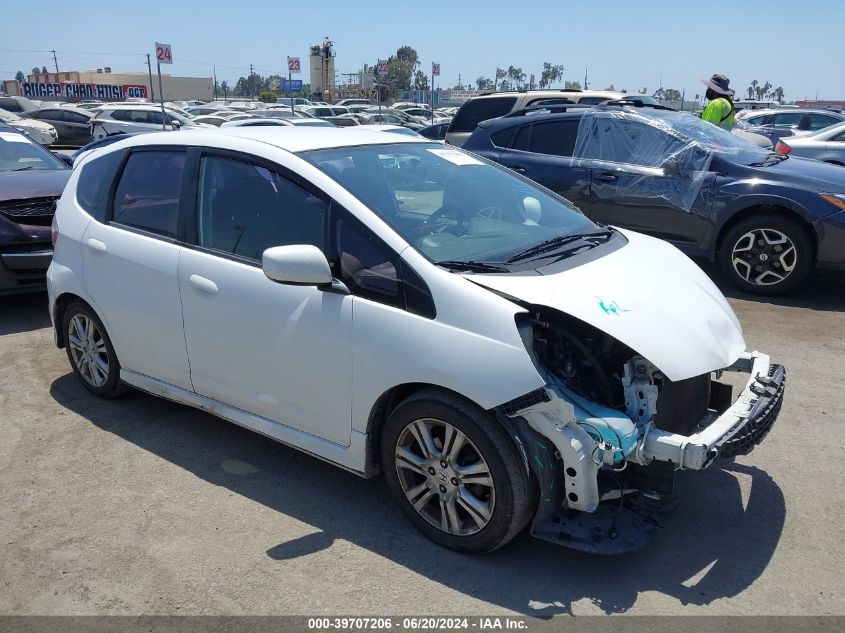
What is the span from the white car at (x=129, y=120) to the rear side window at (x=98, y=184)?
2114cm

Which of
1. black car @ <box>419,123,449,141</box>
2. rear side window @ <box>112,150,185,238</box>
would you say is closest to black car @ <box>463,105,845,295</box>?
rear side window @ <box>112,150,185,238</box>

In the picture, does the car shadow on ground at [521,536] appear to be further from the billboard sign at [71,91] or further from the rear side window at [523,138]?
the billboard sign at [71,91]

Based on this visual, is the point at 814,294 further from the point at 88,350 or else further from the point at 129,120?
the point at 129,120

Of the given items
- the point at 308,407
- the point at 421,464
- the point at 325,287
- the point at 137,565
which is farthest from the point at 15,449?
the point at 421,464

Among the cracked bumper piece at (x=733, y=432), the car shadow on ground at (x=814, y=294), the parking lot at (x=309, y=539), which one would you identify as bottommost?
the parking lot at (x=309, y=539)

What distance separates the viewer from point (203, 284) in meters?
3.83

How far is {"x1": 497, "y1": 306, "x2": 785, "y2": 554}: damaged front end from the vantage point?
2.88 metres

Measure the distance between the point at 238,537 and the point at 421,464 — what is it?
924mm

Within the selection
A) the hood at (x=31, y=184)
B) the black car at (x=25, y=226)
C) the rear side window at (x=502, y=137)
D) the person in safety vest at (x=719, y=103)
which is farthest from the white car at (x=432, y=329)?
the person in safety vest at (x=719, y=103)

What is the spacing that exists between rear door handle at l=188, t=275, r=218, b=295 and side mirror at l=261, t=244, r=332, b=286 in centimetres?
61

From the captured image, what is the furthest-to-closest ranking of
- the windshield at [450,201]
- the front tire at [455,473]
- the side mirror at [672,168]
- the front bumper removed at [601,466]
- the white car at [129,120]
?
the white car at [129,120] < the side mirror at [672,168] < the windshield at [450,201] < the front tire at [455,473] < the front bumper removed at [601,466]

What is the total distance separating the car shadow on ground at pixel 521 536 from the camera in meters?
3.03

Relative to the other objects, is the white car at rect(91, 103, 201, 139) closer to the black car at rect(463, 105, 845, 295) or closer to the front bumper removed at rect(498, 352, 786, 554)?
the black car at rect(463, 105, 845, 295)

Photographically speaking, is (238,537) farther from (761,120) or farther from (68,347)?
(761,120)
